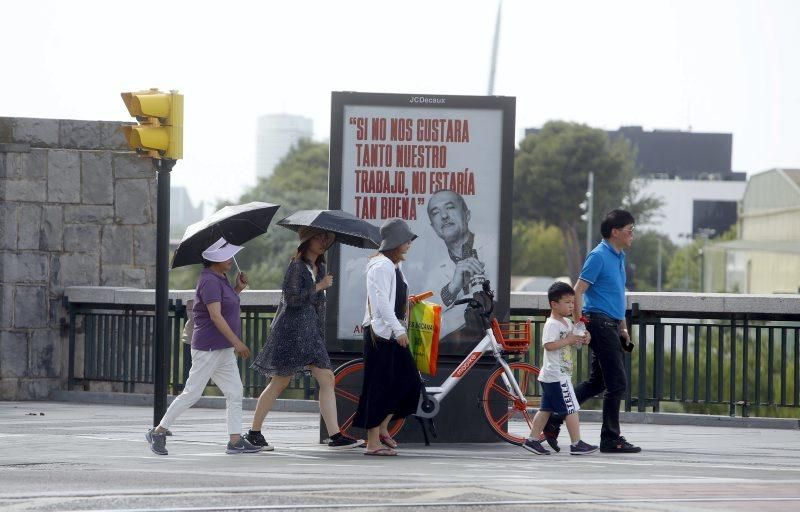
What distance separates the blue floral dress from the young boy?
153 cm

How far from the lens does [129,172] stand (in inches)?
691

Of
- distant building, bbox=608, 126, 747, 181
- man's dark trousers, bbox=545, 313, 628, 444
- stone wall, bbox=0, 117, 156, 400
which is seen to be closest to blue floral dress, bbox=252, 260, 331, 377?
man's dark trousers, bbox=545, 313, 628, 444

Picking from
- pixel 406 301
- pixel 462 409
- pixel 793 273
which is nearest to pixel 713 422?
pixel 462 409

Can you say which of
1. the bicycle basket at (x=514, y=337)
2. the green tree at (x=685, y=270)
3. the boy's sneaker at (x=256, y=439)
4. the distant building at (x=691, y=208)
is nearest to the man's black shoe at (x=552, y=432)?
the bicycle basket at (x=514, y=337)

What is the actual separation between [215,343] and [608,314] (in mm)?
2782

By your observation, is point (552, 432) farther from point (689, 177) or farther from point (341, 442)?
point (689, 177)

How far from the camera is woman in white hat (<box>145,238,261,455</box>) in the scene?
424 inches

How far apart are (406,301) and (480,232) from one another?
1117mm

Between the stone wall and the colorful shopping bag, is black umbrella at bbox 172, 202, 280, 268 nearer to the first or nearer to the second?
the colorful shopping bag

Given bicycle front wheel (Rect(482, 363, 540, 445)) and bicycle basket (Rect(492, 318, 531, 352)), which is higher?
bicycle basket (Rect(492, 318, 531, 352))

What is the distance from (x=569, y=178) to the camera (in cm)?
10338

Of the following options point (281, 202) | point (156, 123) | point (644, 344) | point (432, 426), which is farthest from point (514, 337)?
point (281, 202)

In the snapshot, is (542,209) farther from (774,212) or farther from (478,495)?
(478,495)

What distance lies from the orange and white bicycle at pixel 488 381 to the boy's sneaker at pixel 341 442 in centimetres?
22
